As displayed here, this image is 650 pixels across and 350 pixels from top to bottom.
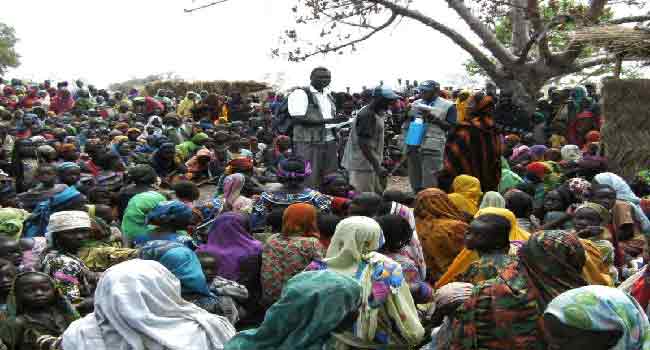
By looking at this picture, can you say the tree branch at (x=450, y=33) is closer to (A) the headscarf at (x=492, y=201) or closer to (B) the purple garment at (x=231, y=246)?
(A) the headscarf at (x=492, y=201)

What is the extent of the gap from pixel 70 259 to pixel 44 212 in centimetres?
161

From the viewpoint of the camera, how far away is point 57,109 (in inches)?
804

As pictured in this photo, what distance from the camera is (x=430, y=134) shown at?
855 cm

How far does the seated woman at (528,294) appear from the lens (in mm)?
3018

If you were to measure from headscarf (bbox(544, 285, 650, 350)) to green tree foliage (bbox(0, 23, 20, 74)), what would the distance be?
46195 millimetres

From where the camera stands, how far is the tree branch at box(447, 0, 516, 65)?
586 inches

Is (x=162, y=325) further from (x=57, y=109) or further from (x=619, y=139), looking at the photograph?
(x=57, y=109)

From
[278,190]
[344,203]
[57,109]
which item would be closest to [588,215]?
[344,203]

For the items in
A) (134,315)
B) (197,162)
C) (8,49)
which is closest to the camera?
(134,315)

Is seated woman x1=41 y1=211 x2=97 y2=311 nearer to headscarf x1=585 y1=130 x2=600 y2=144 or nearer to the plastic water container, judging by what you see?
Result: the plastic water container

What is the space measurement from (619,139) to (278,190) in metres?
4.58

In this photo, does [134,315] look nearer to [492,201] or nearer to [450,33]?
[492,201]

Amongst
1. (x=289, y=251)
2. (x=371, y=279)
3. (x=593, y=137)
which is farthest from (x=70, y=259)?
(x=593, y=137)

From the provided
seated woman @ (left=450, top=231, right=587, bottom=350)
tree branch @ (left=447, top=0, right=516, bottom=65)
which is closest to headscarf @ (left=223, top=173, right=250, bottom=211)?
seated woman @ (left=450, top=231, right=587, bottom=350)
